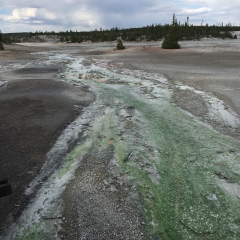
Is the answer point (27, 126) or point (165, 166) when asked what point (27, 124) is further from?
point (165, 166)

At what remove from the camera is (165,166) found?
5039 mm

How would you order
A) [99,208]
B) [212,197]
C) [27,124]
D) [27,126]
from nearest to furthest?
[99,208] < [212,197] < [27,126] < [27,124]

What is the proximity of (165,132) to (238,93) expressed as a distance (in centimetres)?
487

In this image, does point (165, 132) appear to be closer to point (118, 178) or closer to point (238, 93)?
point (118, 178)

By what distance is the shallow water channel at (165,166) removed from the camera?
11.9 ft

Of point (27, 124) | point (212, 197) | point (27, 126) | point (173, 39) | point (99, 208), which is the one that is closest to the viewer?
point (99, 208)

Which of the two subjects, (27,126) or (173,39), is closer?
(27,126)

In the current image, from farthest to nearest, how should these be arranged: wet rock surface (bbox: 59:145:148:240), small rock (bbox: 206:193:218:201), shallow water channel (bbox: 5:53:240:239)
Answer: small rock (bbox: 206:193:218:201), shallow water channel (bbox: 5:53:240:239), wet rock surface (bbox: 59:145:148:240)

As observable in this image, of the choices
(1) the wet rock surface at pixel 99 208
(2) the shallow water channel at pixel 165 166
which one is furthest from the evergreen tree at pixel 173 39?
(1) the wet rock surface at pixel 99 208

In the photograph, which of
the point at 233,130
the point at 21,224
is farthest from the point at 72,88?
the point at 21,224

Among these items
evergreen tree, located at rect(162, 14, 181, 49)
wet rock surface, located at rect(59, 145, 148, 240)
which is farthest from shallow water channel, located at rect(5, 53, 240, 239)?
evergreen tree, located at rect(162, 14, 181, 49)

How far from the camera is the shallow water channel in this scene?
3615 mm

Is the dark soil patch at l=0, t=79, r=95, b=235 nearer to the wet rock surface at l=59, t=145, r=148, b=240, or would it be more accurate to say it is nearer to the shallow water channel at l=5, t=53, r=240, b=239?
the shallow water channel at l=5, t=53, r=240, b=239

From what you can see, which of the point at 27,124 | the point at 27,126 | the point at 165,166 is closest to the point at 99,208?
the point at 165,166
